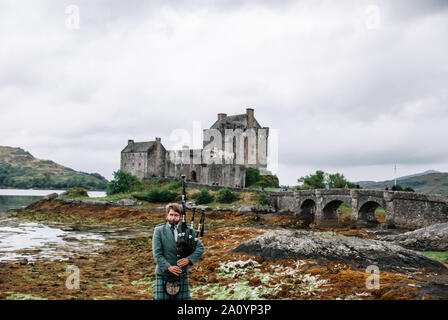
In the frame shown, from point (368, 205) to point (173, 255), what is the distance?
1435 inches

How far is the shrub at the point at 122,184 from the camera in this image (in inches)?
2576

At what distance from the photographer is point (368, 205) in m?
38.1

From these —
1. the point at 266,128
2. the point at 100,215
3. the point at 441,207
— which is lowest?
the point at 100,215

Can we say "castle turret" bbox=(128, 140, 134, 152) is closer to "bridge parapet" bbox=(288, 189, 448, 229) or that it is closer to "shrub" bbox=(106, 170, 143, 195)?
"shrub" bbox=(106, 170, 143, 195)

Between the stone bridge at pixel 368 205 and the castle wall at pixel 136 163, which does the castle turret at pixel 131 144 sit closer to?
the castle wall at pixel 136 163

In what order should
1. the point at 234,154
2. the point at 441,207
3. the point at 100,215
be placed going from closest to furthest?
the point at 441,207 → the point at 100,215 → the point at 234,154

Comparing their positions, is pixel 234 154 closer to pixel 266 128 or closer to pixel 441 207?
pixel 266 128

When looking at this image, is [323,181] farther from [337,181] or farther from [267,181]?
[267,181]

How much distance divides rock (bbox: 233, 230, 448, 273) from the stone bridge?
1729cm

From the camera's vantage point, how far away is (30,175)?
163 meters
